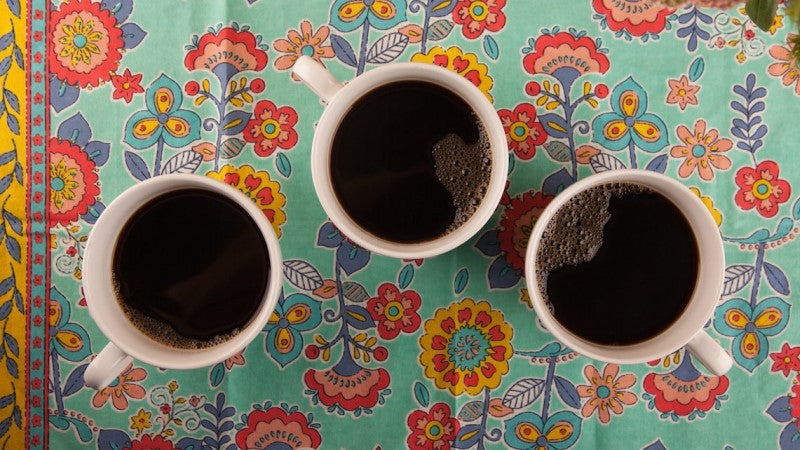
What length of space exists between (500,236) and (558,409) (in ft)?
0.72

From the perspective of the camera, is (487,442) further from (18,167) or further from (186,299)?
(18,167)

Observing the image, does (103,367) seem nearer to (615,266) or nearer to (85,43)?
(85,43)

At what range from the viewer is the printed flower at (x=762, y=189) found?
0.74 m

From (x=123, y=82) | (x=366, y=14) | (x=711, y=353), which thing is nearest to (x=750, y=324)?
(x=711, y=353)

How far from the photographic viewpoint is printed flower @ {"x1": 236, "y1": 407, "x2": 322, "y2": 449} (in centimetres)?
74

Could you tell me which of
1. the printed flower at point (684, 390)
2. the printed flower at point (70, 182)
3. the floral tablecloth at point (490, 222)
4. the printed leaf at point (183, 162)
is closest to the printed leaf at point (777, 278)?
the floral tablecloth at point (490, 222)

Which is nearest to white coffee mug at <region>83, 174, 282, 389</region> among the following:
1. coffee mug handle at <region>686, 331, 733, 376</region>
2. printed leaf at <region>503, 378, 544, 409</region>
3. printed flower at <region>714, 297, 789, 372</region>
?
printed leaf at <region>503, 378, 544, 409</region>

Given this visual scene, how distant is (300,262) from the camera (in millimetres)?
743

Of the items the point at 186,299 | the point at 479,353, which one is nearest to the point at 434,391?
the point at 479,353

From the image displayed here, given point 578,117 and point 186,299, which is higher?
point 578,117

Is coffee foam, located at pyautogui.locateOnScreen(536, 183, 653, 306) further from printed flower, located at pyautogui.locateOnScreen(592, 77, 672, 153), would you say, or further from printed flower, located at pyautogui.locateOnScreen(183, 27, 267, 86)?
printed flower, located at pyautogui.locateOnScreen(183, 27, 267, 86)

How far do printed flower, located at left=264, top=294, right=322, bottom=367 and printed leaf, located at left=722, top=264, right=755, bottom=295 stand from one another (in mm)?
489

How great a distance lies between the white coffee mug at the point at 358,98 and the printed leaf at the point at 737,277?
1.07ft

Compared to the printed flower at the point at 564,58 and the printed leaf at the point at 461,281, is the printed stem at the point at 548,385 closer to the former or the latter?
the printed leaf at the point at 461,281
